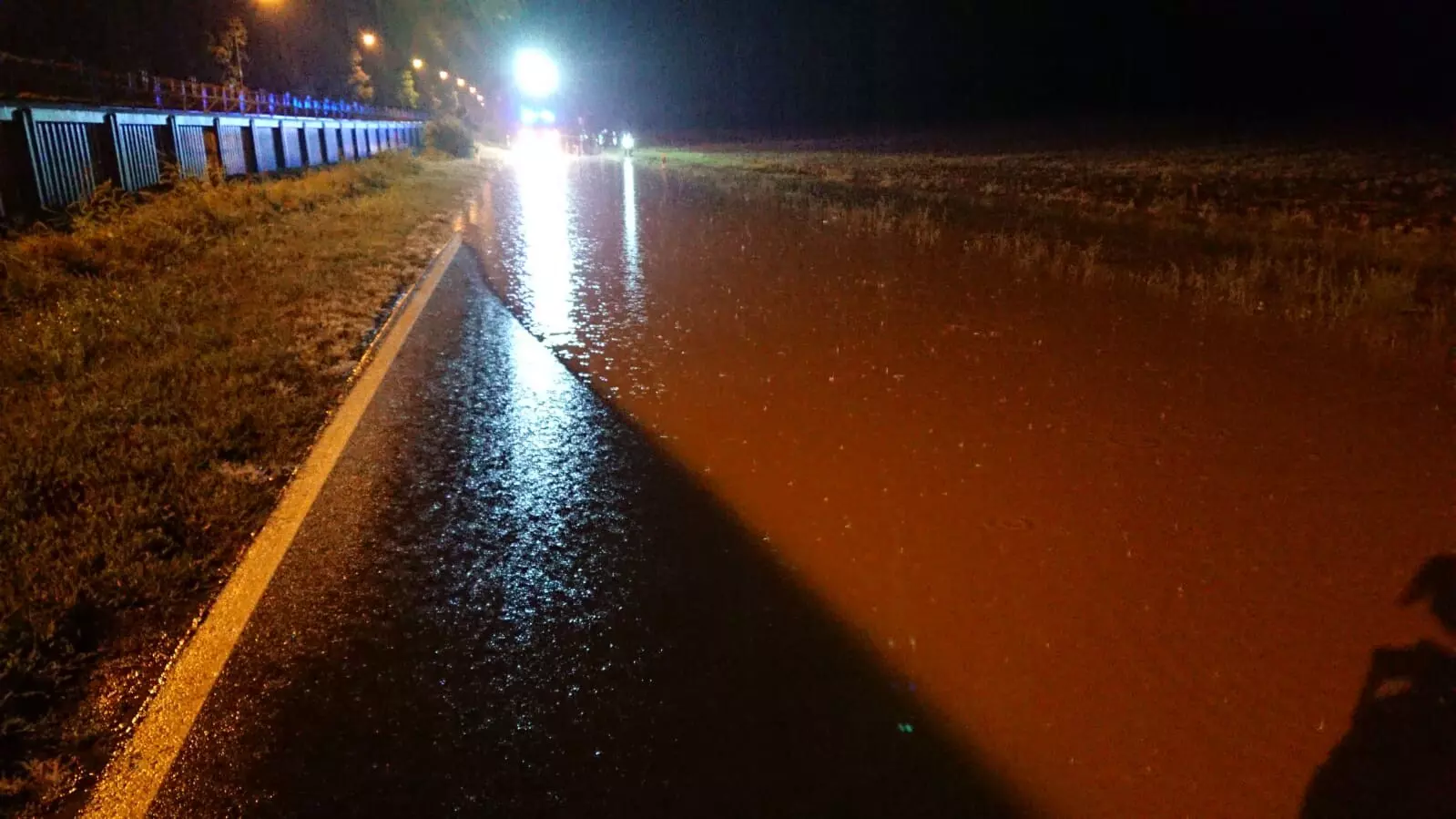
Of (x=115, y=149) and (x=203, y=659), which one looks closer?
(x=203, y=659)

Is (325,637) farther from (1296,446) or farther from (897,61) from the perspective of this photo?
(897,61)

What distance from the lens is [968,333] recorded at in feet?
30.1

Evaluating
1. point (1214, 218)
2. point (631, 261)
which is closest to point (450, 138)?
point (1214, 218)

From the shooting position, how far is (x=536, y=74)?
5781cm

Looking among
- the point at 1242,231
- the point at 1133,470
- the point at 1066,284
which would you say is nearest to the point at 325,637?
the point at 1133,470

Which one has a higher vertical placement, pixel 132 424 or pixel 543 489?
pixel 132 424

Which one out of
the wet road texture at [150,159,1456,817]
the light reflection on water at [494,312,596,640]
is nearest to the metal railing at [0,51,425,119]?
the light reflection on water at [494,312,596,640]

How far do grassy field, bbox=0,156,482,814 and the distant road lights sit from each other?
47.1 m

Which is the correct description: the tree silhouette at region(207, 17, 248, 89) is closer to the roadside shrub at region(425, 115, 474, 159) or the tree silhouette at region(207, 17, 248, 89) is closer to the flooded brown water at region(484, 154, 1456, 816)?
the roadside shrub at region(425, 115, 474, 159)

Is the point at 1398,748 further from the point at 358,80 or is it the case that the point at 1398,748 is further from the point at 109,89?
the point at 358,80

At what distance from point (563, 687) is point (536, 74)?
59.7m

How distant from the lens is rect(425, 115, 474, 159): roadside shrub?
54.8 m

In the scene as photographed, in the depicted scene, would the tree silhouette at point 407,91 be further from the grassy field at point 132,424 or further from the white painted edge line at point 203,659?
the white painted edge line at point 203,659

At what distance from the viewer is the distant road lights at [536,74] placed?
5747cm
